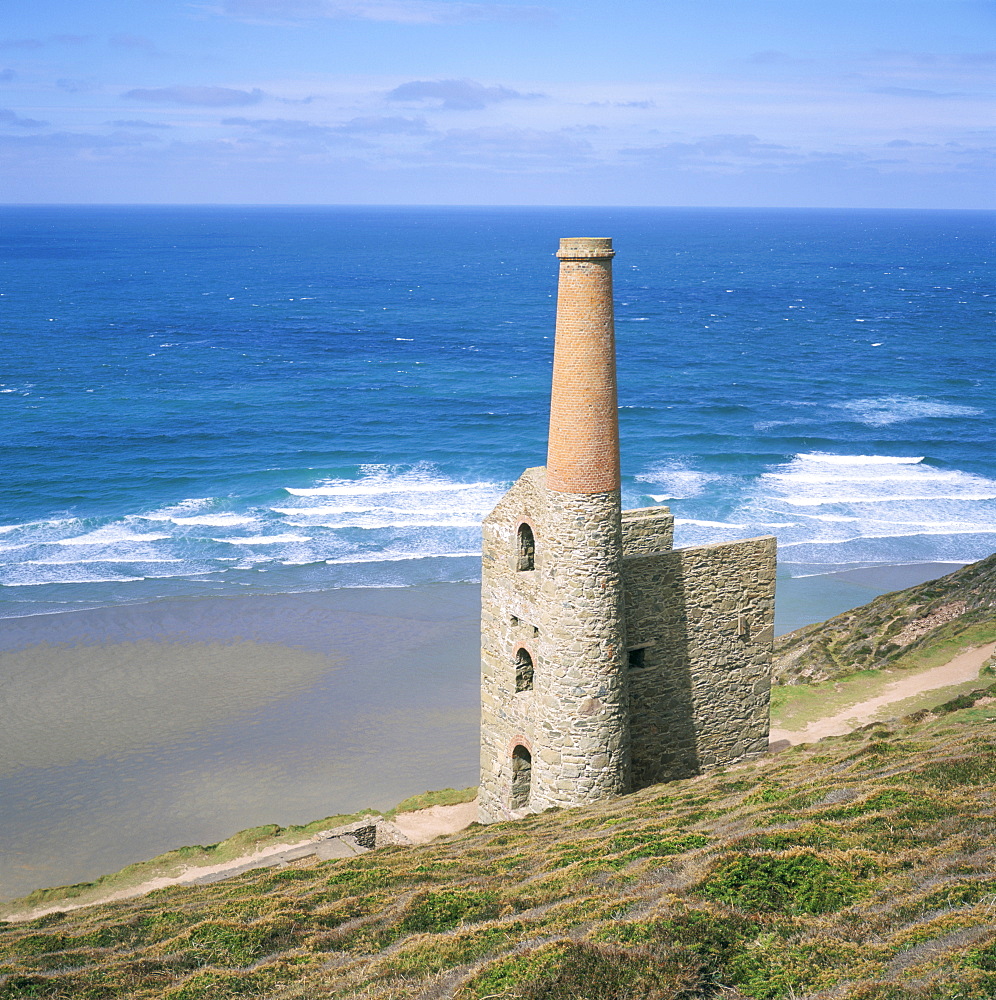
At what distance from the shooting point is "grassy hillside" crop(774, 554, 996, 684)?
95.8 ft

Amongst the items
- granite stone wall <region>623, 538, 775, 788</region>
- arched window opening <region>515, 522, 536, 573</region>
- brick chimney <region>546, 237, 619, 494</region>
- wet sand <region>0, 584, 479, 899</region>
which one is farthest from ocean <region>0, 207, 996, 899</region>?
brick chimney <region>546, 237, 619, 494</region>

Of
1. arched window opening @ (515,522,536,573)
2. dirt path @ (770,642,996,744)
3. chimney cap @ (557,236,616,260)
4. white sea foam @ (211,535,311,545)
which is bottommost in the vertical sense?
dirt path @ (770,642,996,744)

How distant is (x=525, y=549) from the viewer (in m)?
18.7

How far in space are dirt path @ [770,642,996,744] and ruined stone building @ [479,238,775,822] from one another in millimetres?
4277

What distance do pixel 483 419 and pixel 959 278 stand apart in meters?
123

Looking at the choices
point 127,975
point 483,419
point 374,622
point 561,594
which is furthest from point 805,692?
point 483,419

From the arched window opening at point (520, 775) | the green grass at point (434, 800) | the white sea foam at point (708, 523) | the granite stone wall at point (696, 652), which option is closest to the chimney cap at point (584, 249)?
the granite stone wall at point (696, 652)

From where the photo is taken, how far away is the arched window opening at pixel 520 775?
19.5 metres

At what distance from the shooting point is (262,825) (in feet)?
78.8

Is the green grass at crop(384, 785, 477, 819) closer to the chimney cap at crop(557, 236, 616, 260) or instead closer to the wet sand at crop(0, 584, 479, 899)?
the wet sand at crop(0, 584, 479, 899)

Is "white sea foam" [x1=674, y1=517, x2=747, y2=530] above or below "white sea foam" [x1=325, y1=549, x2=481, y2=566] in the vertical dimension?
above

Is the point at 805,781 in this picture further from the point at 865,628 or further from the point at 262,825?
the point at 865,628

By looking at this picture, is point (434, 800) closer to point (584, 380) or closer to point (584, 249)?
point (584, 380)

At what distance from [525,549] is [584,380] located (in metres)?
3.91
